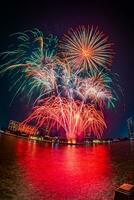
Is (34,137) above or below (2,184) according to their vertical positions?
above

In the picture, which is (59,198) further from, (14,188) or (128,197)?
(128,197)

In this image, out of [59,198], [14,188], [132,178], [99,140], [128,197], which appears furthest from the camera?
[99,140]

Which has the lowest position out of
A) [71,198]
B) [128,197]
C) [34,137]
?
[71,198]

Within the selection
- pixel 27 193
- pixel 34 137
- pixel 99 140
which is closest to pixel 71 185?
pixel 27 193

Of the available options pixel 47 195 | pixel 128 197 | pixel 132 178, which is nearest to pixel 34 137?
pixel 132 178

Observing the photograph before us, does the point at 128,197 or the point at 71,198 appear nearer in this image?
the point at 128,197

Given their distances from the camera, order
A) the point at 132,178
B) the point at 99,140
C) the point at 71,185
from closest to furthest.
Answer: the point at 71,185 < the point at 132,178 < the point at 99,140

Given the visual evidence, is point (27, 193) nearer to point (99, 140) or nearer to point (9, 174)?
point (9, 174)

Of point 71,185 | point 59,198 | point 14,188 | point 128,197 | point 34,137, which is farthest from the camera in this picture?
point 34,137

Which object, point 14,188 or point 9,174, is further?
point 9,174
